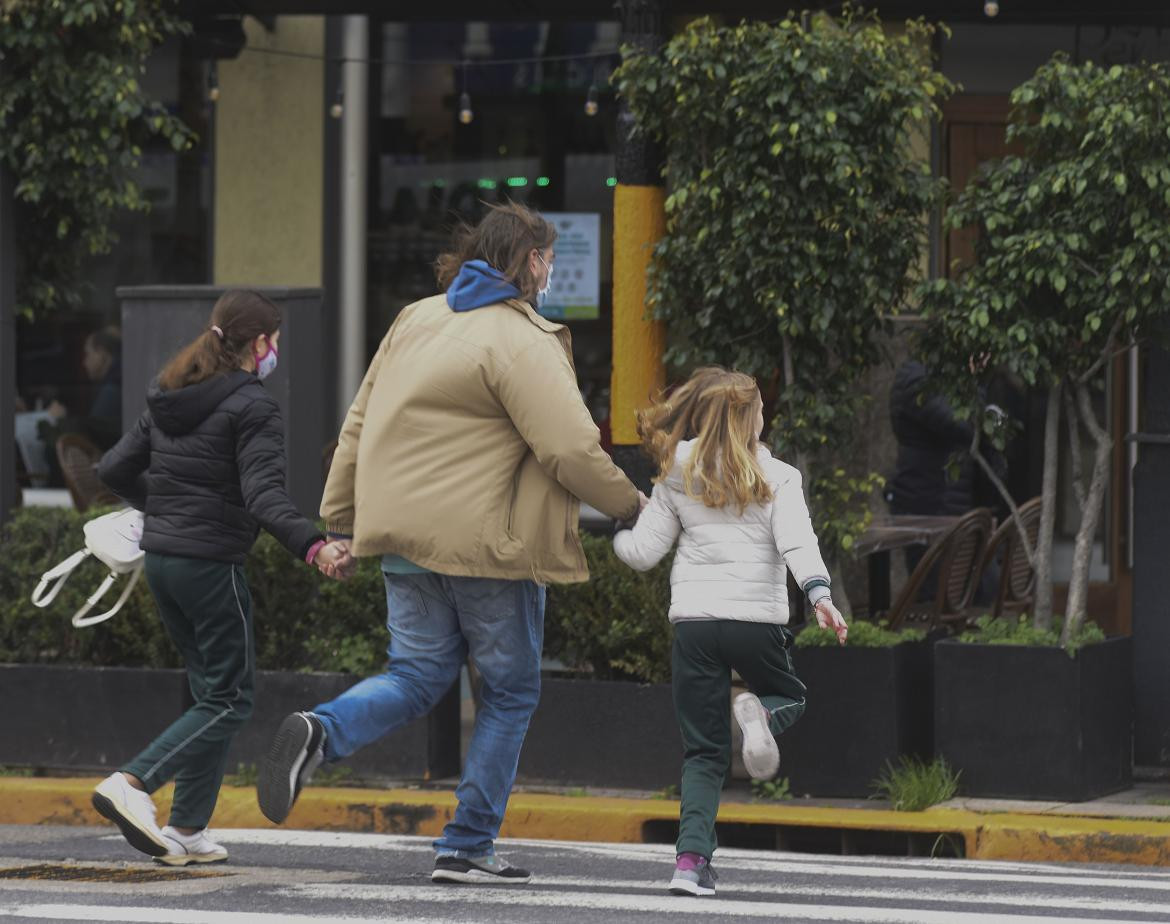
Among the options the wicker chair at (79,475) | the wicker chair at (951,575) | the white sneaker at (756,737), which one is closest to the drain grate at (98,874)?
the white sneaker at (756,737)

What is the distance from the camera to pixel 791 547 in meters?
5.85

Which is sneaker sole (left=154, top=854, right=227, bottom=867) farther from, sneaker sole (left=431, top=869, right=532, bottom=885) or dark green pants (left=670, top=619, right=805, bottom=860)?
dark green pants (left=670, top=619, right=805, bottom=860)

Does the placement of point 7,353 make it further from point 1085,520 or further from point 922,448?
point 1085,520

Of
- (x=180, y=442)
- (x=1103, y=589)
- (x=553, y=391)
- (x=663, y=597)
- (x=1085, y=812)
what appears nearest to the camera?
(x=553, y=391)

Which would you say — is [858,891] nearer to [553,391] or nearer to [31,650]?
[553,391]

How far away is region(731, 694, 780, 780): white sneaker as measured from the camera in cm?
587

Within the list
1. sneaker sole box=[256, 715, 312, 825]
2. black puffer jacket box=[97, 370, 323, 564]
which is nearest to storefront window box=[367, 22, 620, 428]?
black puffer jacket box=[97, 370, 323, 564]

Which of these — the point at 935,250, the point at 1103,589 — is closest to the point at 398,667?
the point at 935,250

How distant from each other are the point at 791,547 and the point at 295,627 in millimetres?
2972

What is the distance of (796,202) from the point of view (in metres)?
7.86

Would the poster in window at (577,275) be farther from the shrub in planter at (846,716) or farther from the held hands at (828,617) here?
the held hands at (828,617)

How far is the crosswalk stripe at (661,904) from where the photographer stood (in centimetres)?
→ 552

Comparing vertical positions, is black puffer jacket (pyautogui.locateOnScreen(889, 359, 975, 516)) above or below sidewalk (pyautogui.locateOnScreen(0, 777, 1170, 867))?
above

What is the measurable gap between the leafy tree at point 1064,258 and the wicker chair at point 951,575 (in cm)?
66
